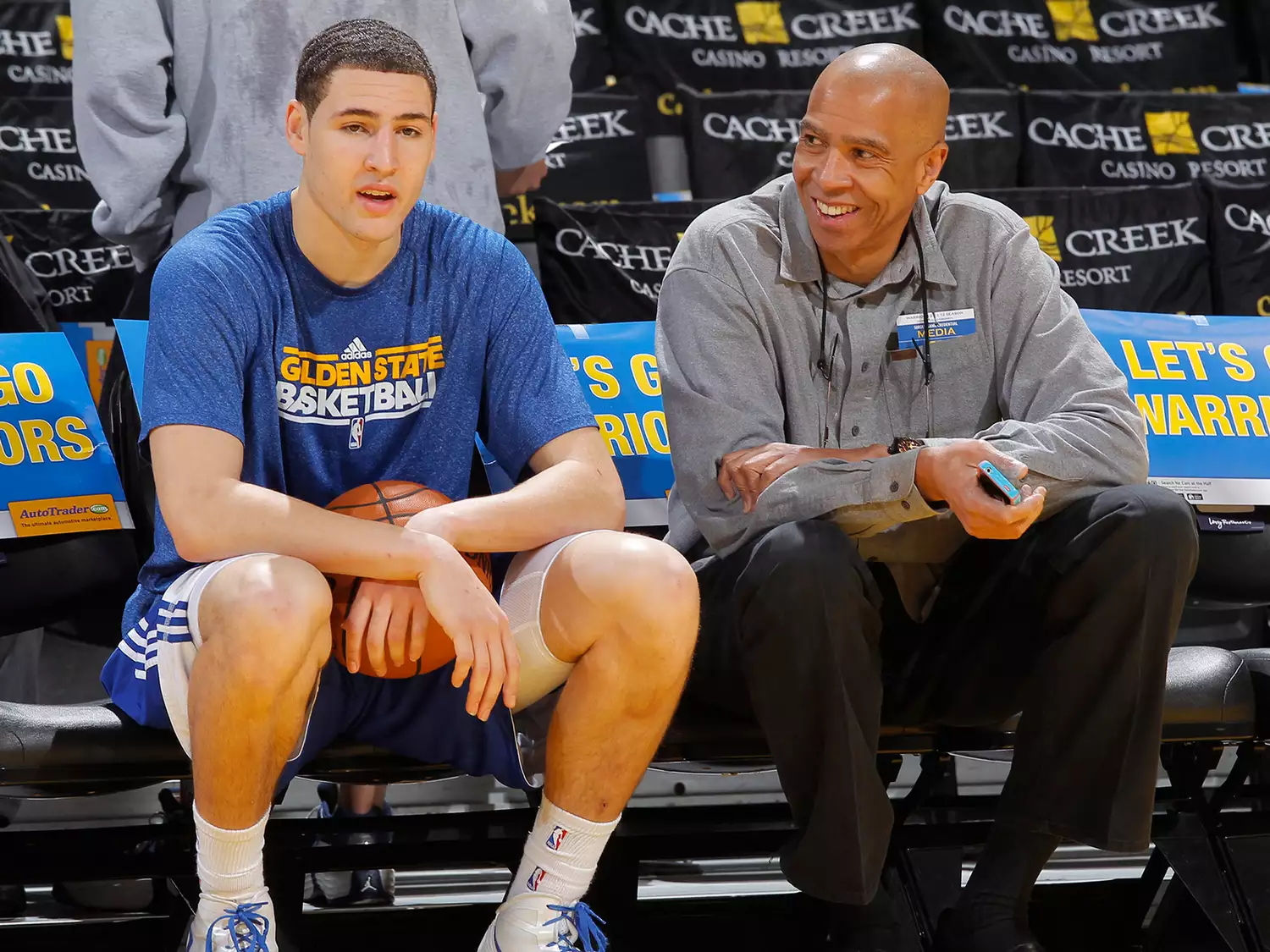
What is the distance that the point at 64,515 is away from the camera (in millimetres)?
2451

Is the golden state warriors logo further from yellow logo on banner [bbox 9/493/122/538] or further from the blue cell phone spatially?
the blue cell phone

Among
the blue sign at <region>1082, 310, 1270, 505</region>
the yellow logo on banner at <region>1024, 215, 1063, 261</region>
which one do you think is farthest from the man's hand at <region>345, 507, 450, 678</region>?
the yellow logo on banner at <region>1024, 215, 1063, 261</region>

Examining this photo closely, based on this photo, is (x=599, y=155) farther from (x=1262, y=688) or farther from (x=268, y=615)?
(x=268, y=615)

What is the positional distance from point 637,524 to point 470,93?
0.89 m

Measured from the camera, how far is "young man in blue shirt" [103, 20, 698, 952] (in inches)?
72.2

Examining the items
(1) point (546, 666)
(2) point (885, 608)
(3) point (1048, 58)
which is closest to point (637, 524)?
(2) point (885, 608)

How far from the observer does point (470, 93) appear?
2.85 meters

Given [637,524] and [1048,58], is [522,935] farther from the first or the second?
[1048,58]

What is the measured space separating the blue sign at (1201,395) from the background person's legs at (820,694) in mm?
1088

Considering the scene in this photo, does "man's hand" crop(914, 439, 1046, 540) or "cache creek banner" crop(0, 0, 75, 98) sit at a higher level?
"cache creek banner" crop(0, 0, 75, 98)

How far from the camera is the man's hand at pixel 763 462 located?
2143 millimetres

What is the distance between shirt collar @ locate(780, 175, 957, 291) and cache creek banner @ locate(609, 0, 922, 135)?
1.99 meters

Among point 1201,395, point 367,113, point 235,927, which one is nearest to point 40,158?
point 367,113

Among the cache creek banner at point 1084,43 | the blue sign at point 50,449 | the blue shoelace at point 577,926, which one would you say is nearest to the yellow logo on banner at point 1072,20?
the cache creek banner at point 1084,43
